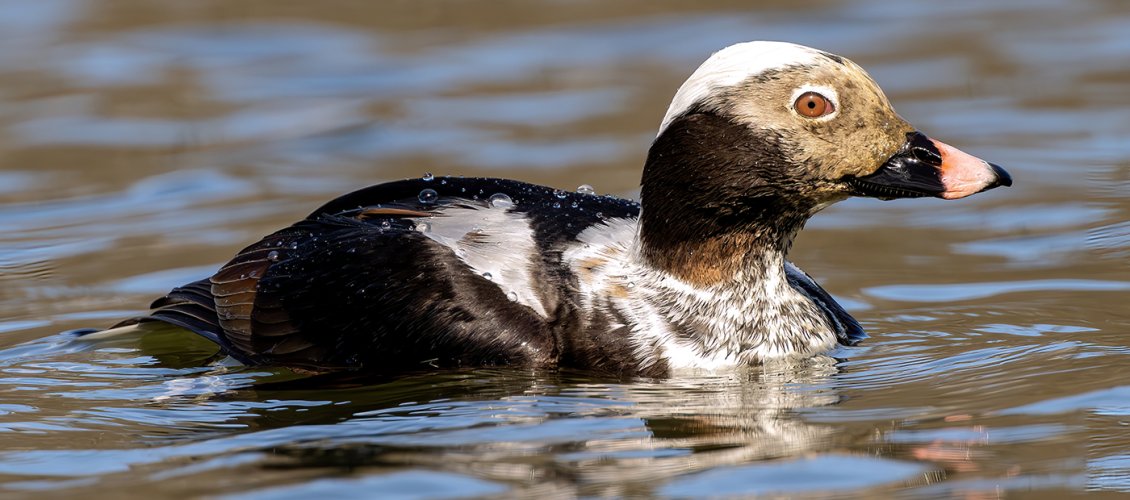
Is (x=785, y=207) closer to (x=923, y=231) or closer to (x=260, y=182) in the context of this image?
(x=923, y=231)

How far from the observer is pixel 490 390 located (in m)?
6.70

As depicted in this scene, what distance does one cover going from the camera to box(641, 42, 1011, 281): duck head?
6.73 meters

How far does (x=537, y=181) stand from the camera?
10977 mm

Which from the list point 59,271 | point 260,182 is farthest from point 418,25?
point 59,271

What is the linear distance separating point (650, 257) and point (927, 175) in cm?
115

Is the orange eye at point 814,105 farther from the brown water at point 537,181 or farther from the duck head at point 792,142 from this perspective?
the brown water at point 537,181

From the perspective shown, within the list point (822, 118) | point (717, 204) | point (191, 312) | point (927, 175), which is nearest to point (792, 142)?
point (822, 118)

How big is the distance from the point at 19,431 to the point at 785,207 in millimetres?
3029

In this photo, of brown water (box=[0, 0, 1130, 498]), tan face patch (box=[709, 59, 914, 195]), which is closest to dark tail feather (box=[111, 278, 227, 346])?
brown water (box=[0, 0, 1130, 498])

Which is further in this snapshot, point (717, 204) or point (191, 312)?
point (191, 312)

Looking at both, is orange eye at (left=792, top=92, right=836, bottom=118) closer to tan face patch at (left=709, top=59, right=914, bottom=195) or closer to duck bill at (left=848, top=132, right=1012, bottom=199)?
tan face patch at (left=709, top=59, right=914, bottom=195)

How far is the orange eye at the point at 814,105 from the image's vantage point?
6.72 m

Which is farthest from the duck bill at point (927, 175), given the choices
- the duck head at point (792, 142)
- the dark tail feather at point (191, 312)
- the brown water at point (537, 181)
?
the dark tail feather at point (191, 312)

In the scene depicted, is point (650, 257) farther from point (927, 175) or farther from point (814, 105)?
point (927, 175)
